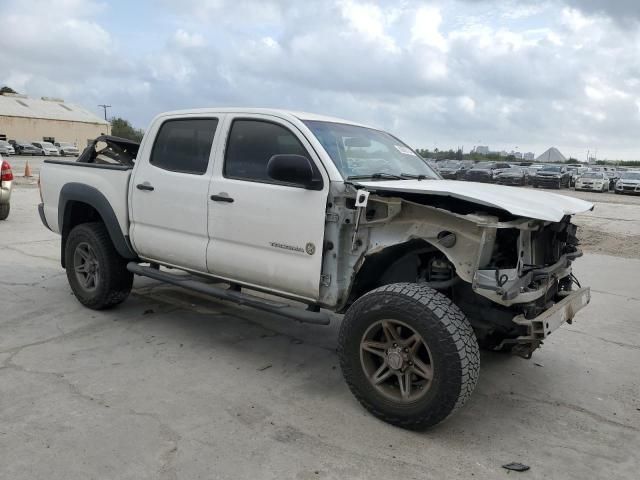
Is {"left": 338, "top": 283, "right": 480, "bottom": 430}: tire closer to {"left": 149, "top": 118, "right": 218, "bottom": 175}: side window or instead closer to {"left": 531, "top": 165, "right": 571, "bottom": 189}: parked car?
{"left": 149, "top": 118, "right": 218, "bottom": 175}: side window

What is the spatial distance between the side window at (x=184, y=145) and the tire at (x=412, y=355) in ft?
6.29

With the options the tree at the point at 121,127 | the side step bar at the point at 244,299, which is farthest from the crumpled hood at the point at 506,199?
the tree at the point at 121,127

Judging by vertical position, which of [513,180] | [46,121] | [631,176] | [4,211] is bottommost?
[4,211]

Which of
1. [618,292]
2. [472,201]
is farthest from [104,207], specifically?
[618,292]

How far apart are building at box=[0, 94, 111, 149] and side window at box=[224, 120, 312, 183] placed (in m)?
58.9

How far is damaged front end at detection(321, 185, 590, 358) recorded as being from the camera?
10.8ft

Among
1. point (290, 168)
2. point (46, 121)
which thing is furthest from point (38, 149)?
point (290, 168)

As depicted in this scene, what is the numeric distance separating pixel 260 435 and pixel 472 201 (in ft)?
6.00

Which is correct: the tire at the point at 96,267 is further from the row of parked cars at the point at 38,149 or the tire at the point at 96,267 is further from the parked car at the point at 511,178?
the row of parked cars at the point at 38,149

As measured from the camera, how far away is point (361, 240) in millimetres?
3699

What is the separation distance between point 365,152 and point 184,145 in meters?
1.58

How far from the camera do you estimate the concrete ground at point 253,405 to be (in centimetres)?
299

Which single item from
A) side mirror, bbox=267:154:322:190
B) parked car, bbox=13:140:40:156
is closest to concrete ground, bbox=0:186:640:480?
side mirror, bbox=267:154:322:190

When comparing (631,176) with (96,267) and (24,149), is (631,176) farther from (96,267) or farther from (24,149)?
(24,149)
